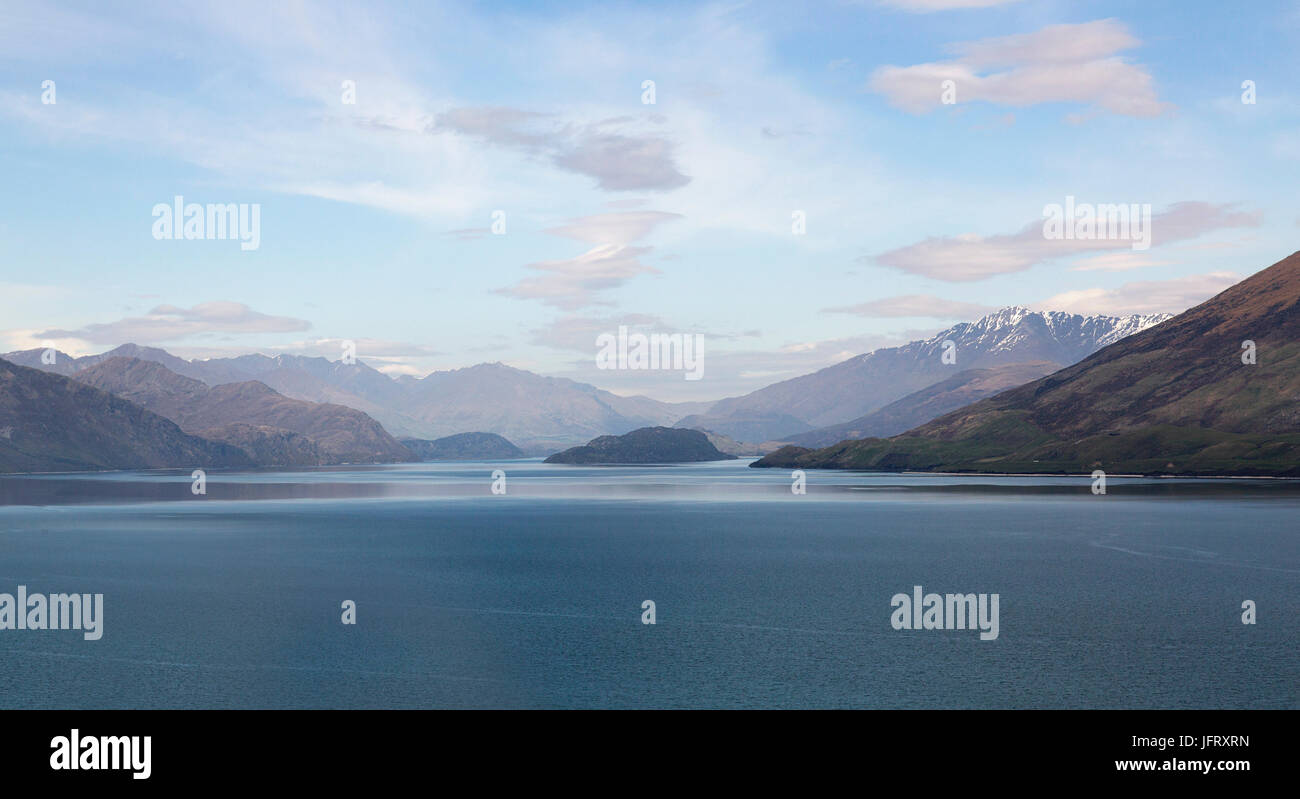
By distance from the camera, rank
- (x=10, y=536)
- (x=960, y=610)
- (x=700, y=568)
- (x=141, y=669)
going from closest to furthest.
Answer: (x=141, y=669) < (x=960, y=610) < (x=700, y=568) < (x=10, y=536)

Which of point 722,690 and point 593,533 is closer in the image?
point 722,690
